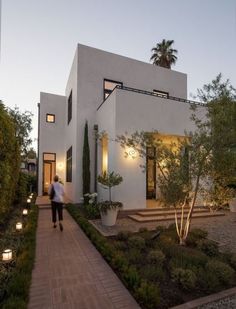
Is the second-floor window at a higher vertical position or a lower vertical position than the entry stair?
higher

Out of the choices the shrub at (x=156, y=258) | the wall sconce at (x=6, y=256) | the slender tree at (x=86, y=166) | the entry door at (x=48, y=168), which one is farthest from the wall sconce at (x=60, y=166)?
the shrub at (x=156, y=258)

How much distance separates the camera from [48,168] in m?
16.1

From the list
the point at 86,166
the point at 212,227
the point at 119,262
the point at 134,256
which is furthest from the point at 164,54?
the point at 119,262

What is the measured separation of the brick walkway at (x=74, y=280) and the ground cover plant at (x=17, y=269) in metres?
0.16

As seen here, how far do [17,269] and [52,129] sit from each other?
1347 centimetres

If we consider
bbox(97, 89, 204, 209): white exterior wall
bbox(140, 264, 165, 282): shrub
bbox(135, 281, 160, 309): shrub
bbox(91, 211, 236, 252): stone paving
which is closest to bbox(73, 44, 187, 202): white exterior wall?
bbox(97, 89, 204, 209): white exterior wall

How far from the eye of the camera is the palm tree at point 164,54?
849 inches

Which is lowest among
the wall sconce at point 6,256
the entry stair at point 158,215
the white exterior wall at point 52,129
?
the entry stair at point 158,215

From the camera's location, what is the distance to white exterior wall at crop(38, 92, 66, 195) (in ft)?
51.6

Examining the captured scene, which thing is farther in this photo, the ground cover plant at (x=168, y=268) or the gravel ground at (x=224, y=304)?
the ground cover plant at (x=168, y=268)

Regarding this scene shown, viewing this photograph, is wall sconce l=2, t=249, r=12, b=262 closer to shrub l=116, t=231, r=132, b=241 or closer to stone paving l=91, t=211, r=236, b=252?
shrub l=116, t=231, r=132, b=241

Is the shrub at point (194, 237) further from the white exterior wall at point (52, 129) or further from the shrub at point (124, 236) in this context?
the white exterior wall at point (52, 129)

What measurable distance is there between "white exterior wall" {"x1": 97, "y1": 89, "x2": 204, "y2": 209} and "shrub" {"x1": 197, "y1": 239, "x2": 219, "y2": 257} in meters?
3.82

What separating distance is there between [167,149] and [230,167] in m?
1.43
